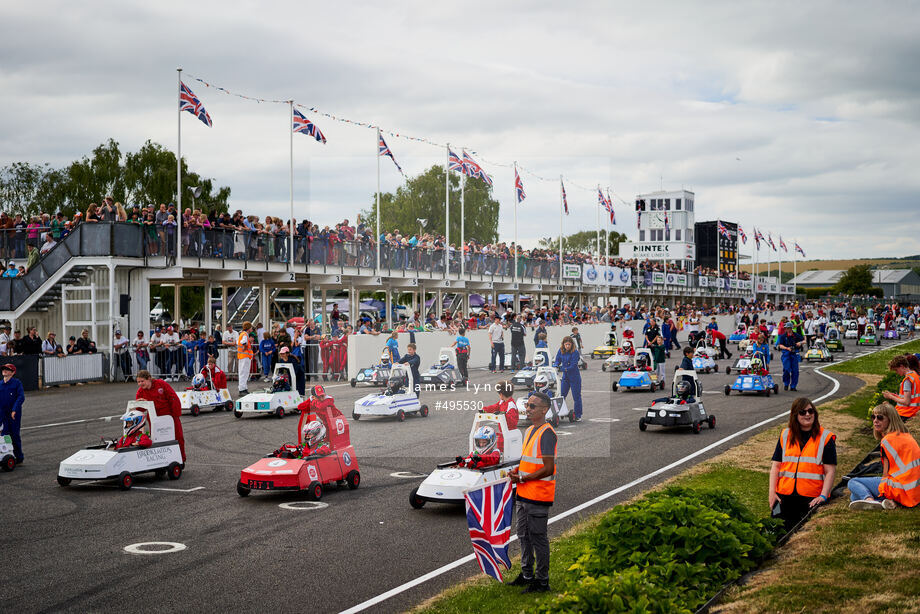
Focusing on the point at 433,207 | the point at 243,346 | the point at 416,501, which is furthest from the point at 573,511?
the point at 433,207

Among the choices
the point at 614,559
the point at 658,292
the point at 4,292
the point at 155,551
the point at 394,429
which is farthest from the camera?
the point at 658,292

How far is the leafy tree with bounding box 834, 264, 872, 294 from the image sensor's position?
14188cm

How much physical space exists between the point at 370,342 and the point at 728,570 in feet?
88.5

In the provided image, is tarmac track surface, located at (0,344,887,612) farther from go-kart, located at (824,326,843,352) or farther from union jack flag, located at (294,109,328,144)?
go-kart, located at (824,326,843,352)

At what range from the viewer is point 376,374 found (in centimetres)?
2891

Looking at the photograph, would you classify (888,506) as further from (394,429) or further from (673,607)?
(394,429)

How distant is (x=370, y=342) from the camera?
3338cm

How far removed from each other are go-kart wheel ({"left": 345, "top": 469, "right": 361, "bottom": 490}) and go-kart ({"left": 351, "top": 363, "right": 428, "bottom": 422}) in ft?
24.2

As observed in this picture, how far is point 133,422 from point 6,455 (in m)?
2.80

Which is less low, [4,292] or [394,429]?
[4,292]

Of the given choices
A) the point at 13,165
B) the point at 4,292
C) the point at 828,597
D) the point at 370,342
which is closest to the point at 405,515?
the point at 828,597

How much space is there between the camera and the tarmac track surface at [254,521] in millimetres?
8586

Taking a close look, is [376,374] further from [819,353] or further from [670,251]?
[670,251]

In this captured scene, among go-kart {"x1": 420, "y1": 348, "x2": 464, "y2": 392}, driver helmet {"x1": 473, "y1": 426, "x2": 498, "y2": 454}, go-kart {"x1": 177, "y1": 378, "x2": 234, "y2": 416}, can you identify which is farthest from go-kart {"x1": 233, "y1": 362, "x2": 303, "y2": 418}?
driver helmet {"x1": 473, "y1": 426, "x2": 498, "y2": 454}
